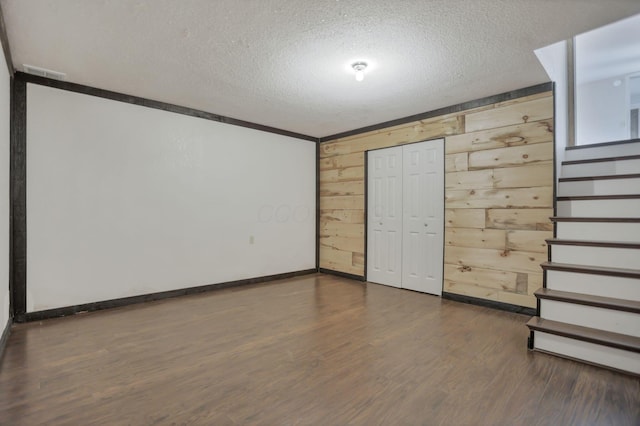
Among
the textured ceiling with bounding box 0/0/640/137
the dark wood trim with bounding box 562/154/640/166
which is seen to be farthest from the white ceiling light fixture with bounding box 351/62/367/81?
the dark wood trim with bounding box 562/154/640/166

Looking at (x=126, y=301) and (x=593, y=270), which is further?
(x=126, y=301)

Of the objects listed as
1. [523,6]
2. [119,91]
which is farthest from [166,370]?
[523,6]

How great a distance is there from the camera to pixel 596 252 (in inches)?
104

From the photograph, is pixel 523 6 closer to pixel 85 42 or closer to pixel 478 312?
pixel 478 312

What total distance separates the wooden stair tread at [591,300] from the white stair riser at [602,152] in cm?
205

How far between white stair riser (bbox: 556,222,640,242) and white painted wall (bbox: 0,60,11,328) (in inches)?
192

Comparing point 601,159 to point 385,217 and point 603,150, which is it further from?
point 385,217

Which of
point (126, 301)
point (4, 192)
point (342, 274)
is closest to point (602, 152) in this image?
point (342, 274)

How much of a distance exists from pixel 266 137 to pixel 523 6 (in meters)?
3.74

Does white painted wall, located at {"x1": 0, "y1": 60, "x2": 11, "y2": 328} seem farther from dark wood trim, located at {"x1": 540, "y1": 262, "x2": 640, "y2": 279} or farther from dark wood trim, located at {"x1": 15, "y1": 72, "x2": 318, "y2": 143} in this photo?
dark wood trim, located at {"x1": 540, "y1": 262, "x2": 640, "y2": 279}

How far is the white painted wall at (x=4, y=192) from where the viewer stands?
2.55 meters

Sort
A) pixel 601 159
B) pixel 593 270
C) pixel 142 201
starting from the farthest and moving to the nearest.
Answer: pixel 142 201, pixel 601 159, pixel 593 270

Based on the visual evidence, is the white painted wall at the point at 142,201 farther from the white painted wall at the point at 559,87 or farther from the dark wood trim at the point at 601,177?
the dark wood trim at the point at 601,177

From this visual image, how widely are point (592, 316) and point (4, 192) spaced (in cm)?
492
